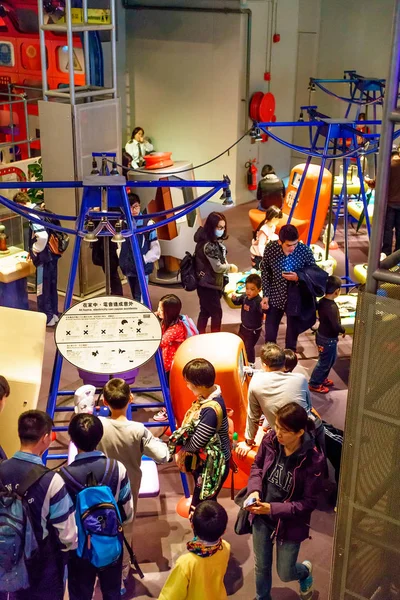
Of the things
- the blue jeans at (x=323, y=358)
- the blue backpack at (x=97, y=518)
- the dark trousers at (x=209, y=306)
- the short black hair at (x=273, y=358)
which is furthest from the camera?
the dark trousers at (x=209, y=306)

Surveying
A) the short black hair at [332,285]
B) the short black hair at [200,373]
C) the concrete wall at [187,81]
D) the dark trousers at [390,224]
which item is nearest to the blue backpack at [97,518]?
the short black hair at [200,373]

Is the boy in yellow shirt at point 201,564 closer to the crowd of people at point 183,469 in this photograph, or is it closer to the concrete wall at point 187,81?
the crowd of people at point 183,469

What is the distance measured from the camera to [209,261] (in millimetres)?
6496

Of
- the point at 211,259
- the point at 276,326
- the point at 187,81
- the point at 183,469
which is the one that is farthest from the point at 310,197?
the point at 183,469

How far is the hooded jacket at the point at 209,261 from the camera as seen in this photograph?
6445 mm

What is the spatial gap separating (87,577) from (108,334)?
4.90ft

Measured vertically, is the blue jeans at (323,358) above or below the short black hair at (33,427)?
below

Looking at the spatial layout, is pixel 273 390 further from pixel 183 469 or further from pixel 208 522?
pixel 208 522

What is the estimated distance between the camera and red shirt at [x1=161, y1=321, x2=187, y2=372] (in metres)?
5.55

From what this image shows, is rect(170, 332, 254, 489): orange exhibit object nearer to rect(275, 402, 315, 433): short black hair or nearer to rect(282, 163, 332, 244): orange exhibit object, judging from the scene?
rect(275, 402, 315, 433): short black hair

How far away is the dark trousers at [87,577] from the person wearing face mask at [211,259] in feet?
10.8

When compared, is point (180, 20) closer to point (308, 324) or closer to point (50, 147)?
point (50, 147)

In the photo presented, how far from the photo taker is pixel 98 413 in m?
4.56

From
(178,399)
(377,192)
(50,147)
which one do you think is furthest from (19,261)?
(377,192)
